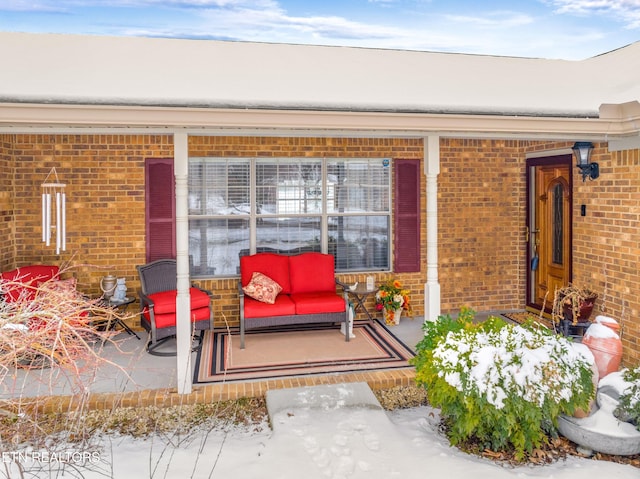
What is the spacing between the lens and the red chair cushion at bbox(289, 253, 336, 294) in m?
7.14

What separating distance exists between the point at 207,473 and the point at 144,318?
10.0 ft

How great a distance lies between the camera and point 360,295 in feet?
24.0

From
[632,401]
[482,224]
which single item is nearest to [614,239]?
[482,224]

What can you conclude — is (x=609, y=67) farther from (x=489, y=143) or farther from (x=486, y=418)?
(x=486, y=418)

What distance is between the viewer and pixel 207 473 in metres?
3.74

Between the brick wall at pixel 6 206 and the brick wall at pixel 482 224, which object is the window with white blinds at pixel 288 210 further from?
the brick wall at pixel 6 206

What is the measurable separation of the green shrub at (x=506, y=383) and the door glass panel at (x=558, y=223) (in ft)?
11.2

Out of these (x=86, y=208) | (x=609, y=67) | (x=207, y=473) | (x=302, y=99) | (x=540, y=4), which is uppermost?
(x=540, y=4)

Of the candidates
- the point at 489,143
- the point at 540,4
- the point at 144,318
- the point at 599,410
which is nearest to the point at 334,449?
the point at 599,410

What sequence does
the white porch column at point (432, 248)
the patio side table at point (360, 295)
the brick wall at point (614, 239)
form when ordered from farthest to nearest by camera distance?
the patio side table at point (360, 295) → the brick wall at point (614, 239) → the white porch column at point (432, 248)

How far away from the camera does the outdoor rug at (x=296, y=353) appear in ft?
18.0

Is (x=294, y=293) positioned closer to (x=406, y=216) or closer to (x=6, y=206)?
(x=406, y=216)

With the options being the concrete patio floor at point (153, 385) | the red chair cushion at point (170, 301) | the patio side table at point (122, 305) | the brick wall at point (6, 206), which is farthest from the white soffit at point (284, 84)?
the patio side table at point (122, 305)

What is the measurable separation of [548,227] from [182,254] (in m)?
5.23
